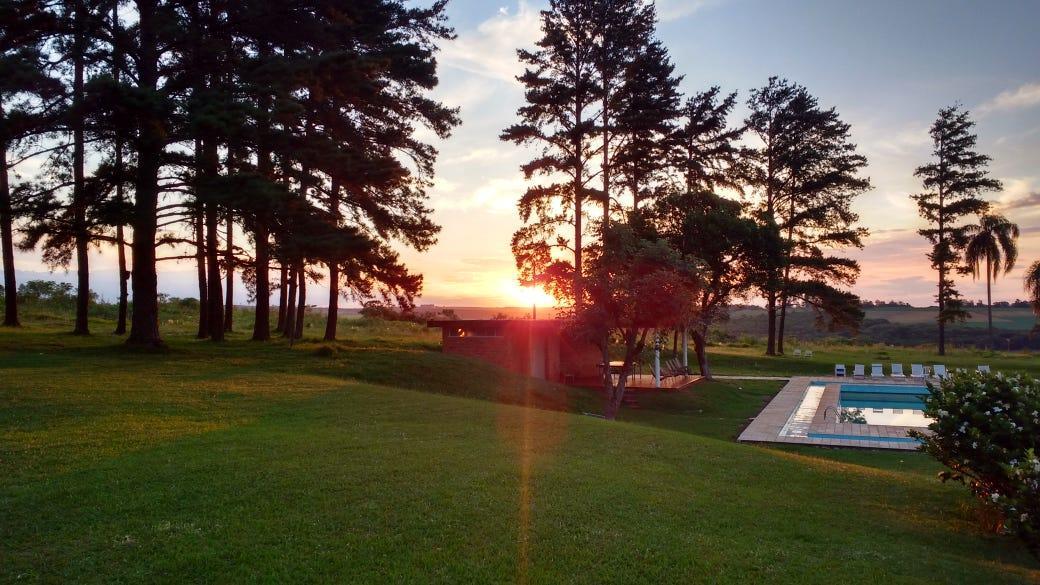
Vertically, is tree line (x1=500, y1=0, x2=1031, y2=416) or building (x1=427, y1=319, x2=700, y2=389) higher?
tree line (x1=500, y1=0, x2=1031, y2=416)

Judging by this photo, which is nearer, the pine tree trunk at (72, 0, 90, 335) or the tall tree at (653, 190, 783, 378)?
the pine tree trunk at (72, 0, 90, 335)

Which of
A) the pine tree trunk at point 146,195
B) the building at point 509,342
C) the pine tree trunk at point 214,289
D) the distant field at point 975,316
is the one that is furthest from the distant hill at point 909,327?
the pine tree trunk at point 146,195

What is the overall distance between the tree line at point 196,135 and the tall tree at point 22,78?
0.11 ft

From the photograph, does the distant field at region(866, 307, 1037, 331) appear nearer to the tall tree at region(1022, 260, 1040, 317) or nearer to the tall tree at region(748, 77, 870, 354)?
the tall tree at region(1022, 260, 1040, 317)

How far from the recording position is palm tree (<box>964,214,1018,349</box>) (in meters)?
35.8

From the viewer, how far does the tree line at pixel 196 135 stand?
15.2 metres

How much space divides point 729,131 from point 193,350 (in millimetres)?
21657

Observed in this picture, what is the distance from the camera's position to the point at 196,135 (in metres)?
15.4

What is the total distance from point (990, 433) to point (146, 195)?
709 inches

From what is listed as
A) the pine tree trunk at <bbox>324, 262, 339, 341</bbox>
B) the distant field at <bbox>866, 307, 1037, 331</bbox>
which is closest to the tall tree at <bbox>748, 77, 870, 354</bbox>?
the pine tree trunk at <bbox>324, 262, 339, 341</bbox>

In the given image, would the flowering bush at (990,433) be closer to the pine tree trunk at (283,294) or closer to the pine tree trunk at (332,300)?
the pine tree trunk at (283,294)

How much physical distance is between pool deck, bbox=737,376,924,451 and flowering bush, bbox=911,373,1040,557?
383 cm

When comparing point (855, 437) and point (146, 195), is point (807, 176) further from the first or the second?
point (146, 195)

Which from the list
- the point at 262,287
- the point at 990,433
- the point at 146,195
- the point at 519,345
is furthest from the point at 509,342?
the point at 990,433
